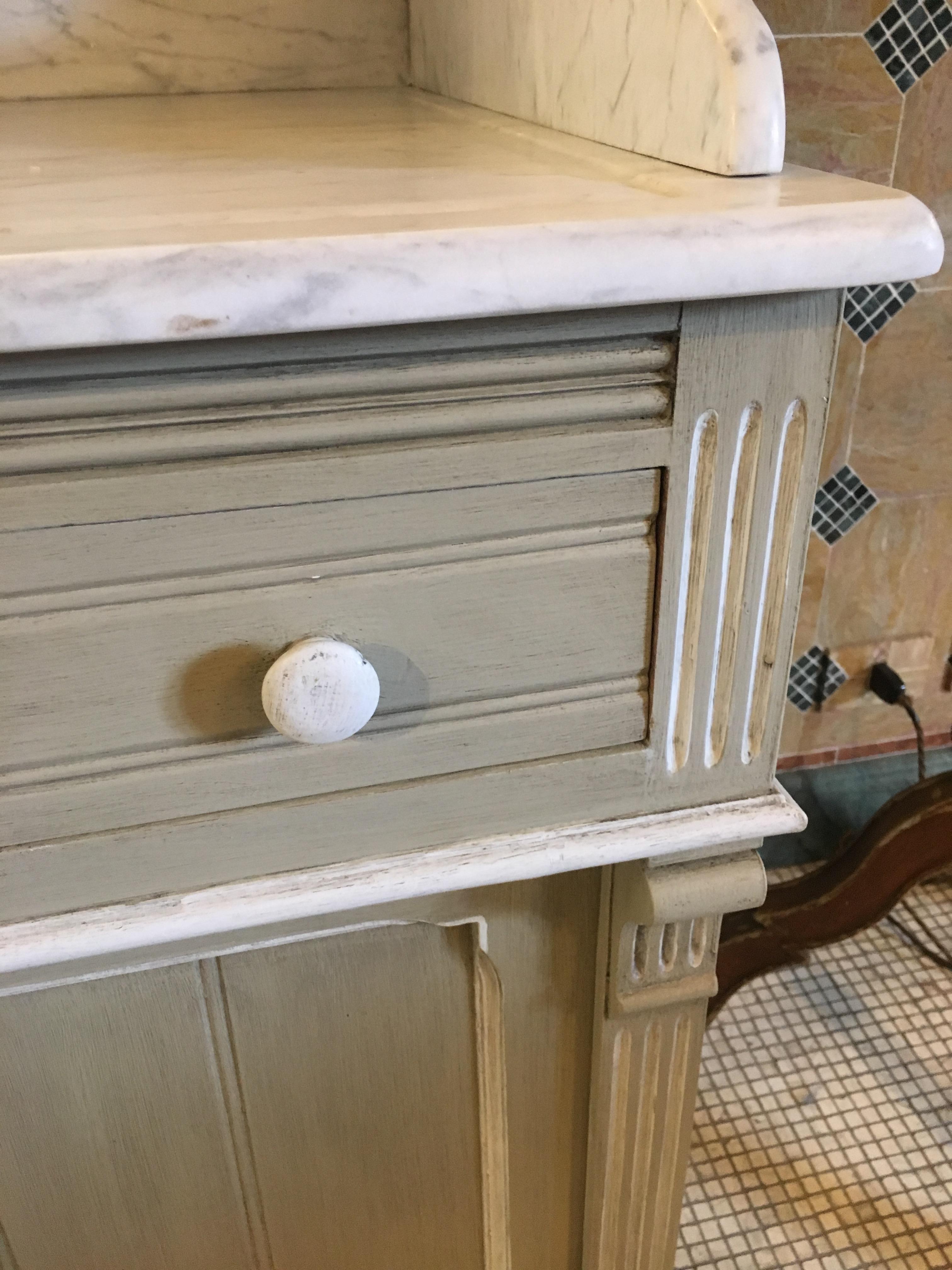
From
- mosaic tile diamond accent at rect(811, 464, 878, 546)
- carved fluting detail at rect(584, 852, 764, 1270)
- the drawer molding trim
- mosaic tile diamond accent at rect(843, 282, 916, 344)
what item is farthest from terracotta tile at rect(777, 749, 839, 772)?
the drawer molding trim

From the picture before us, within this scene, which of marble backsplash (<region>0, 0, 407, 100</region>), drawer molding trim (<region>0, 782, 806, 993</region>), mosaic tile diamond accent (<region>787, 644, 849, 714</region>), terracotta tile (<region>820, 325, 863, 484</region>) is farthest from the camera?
mosaic tile diamond accent (<region>787, 644, 849, 714</region>)

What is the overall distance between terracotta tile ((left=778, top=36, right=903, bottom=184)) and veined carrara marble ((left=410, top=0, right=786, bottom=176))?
32 centimetres

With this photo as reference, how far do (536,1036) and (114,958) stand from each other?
222 mm

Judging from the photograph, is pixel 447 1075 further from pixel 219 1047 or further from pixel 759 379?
pixel 759 379

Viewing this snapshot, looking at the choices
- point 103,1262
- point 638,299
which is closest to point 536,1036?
point 103,1262

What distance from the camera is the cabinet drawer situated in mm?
348

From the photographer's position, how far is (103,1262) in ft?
1.80

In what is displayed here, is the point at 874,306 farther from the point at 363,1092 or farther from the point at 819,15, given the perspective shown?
the point at 363,1092

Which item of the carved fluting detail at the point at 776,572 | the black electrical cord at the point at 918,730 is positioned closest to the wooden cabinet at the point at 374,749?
the carved fluting detail at the point at 776,572

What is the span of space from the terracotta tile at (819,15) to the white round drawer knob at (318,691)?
2.18ft

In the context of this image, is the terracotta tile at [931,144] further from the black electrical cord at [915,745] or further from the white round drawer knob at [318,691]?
the white round drawer knob at [318,691]

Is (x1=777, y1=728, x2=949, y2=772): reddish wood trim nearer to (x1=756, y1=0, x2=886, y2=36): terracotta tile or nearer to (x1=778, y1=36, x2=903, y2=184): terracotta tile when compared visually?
(x1=778, y1=36, x2=903, y2=184): terracotta tile

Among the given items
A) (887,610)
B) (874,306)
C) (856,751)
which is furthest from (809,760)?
(874,306)

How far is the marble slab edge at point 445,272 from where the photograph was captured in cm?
28
